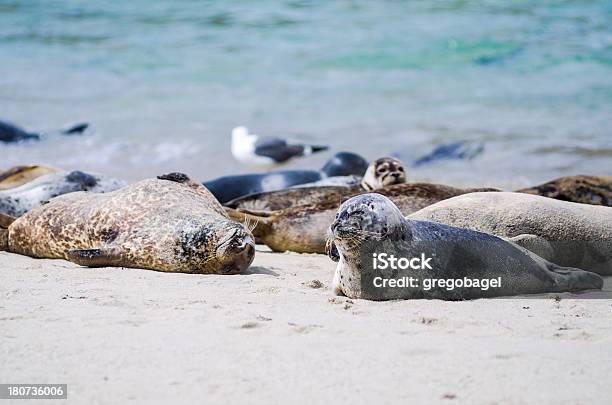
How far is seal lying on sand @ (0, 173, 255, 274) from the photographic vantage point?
18.0 ft

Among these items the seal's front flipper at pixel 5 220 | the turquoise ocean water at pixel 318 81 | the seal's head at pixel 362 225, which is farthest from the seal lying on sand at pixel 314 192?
the turquoise ocean water at pixel 318 81

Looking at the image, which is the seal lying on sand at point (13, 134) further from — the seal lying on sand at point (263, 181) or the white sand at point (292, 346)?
the white sand at point (292, 346)

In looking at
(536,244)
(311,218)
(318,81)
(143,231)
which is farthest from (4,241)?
(318,81)

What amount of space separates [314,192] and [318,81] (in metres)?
8.67

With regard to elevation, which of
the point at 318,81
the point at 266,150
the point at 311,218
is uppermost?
the point at 318,81

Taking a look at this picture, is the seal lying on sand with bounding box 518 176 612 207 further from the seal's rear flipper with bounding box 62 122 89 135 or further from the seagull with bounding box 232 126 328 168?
the seal's rear flipper with bounding box 62 122 89 135

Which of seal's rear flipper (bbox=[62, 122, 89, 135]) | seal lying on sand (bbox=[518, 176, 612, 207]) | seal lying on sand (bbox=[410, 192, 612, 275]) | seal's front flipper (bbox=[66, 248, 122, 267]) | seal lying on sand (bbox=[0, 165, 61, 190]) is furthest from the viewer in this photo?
seal's rear flipper (bbox=[62, 122, 89, 135])

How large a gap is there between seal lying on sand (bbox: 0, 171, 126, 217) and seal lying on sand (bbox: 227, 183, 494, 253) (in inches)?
46.7

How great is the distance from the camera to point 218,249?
5.43 m

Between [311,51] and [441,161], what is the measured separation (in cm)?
650

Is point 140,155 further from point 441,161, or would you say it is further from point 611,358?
point 611,358

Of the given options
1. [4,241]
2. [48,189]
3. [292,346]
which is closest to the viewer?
[292,346]

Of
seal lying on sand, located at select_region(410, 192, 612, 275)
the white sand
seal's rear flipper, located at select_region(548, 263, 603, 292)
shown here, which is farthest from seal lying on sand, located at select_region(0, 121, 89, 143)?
seal's rear flipper, located at select_region(548, 263, 603, 292)

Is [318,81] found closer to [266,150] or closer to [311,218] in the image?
[266,150]
